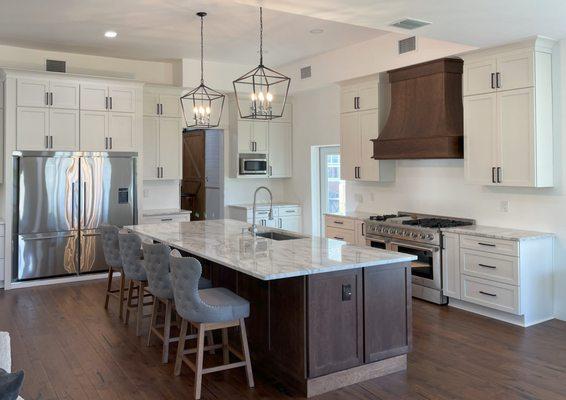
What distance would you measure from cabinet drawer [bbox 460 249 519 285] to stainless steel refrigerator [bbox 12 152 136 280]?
14.7ft

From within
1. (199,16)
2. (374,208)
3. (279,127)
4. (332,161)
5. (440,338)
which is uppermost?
(199,16)

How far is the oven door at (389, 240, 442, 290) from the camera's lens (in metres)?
5.55

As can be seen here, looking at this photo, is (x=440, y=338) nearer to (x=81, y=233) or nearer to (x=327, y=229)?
(x=327, y=229)

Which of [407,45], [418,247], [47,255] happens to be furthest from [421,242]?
[47,255]

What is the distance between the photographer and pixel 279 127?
8.79 metres

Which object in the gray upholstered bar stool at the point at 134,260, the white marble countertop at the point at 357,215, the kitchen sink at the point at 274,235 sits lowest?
the gray upholstered bar stool at the point at 134,260

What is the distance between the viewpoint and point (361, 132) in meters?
6.88

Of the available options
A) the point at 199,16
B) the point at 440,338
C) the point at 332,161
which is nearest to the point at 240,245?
the point at 440,338

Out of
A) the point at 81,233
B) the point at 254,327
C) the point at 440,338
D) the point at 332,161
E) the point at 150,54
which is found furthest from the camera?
the point at 332,161

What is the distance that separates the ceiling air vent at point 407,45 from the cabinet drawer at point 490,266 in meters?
2.51

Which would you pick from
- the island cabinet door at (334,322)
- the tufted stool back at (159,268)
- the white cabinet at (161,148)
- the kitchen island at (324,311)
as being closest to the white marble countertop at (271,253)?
the kitchen island at (324,311)

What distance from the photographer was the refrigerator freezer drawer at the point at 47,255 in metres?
6.54

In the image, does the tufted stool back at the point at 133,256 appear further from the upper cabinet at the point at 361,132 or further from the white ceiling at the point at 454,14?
the upper cabinet at the point at 361,132

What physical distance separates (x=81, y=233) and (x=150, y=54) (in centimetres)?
274
